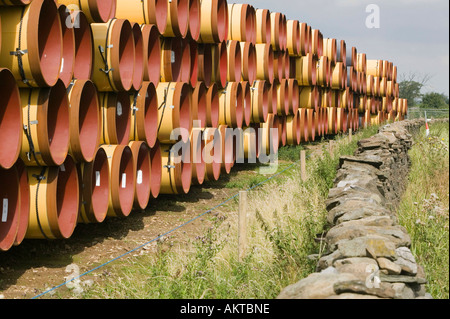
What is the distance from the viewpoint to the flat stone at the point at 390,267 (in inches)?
135

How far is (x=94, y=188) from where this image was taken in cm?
672

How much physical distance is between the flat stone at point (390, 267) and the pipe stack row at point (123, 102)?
3000 millimetres

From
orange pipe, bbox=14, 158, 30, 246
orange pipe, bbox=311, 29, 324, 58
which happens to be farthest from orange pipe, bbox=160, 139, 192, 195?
orange pipe, bbox=311, 29, 324, 58

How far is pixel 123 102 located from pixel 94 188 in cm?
120

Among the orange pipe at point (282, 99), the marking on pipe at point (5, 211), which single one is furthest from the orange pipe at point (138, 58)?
the orange pipe at point (282, 99)

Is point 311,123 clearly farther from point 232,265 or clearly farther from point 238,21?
point 232,265

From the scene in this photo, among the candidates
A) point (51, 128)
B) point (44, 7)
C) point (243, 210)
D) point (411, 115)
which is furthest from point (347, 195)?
point (411, 115)

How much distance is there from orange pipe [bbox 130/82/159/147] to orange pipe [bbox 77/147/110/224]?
3.04ft

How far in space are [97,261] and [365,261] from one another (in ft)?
10.9

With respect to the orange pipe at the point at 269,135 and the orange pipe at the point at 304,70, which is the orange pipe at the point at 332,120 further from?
the orange pipe at the point at 269,135

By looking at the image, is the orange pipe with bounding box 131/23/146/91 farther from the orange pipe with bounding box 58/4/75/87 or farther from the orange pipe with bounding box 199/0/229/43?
the orange pipe with bounding box 199/0/229/43
